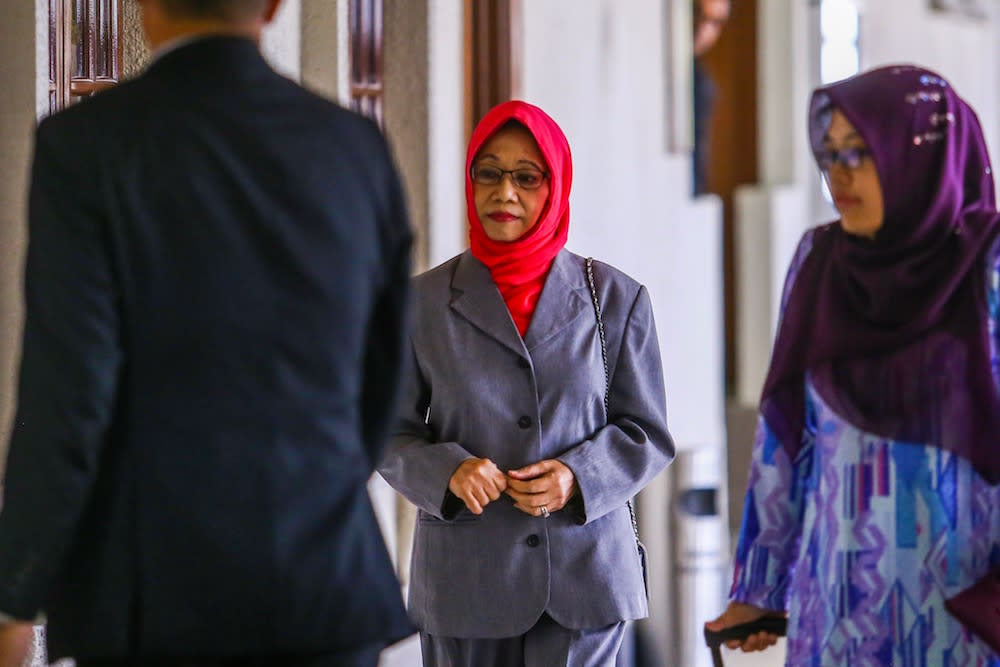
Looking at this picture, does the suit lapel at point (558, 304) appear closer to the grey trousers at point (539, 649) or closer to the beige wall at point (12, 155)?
the grey trousers at point (539, 649)

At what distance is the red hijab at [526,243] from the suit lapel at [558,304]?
0.02 metres

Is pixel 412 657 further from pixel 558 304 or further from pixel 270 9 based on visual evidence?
pixel 270 9

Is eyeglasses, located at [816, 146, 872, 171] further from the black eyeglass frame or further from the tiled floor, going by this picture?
the tiled floor

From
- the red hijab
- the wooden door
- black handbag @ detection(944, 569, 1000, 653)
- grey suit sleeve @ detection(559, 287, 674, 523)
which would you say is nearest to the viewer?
black handbag @ detection(944, 569, 1000, 653)

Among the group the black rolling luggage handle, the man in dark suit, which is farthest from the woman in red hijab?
the man in dark suit

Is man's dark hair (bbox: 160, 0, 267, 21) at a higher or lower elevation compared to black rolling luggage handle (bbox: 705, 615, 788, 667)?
higher

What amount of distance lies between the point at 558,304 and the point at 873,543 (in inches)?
27.7

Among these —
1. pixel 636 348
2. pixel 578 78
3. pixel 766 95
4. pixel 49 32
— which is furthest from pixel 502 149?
pixel 766 95

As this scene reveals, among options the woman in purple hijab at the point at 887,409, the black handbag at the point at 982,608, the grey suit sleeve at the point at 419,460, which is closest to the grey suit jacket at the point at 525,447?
the grey suit sleeve at the point at 419,460

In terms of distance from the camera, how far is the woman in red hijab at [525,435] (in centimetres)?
261

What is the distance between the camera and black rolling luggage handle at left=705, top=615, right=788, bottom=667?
2.75 m

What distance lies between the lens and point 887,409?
2629 millimetres

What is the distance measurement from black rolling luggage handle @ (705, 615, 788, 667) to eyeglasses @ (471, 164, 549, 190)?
0.89 metres

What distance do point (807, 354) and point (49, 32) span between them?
1.80 m
